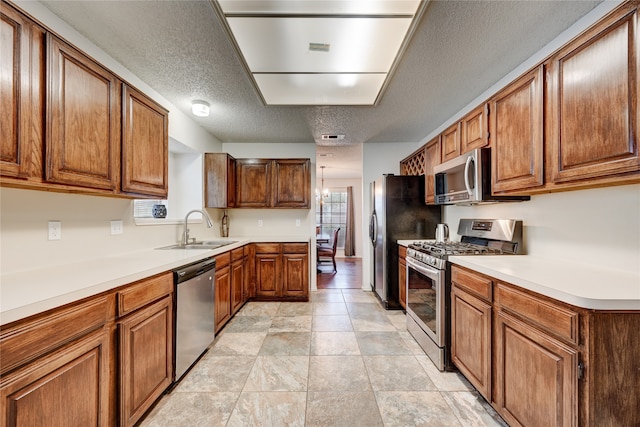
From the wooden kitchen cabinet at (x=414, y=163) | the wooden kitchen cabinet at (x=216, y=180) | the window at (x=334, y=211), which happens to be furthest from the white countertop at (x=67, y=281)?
the window at (x=334, y=211)

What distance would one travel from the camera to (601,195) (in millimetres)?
1569

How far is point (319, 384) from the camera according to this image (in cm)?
192

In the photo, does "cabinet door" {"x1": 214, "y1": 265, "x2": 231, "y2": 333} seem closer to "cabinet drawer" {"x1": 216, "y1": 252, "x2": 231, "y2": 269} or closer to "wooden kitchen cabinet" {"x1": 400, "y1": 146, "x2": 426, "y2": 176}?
"cabinet drawer" {"x1": 216, "y1": 252, "x2": 231, "y2": 269}

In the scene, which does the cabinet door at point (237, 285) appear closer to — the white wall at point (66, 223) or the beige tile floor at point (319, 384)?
the beige tile floor at point (319, 384)

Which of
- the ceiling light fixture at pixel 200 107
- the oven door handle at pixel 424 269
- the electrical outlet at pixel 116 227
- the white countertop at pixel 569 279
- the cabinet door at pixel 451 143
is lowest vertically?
the oven door handle at pixel 424 269

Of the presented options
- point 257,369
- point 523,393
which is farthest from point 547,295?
point 257,369

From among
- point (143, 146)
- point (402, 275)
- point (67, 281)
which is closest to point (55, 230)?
point (67, 281)

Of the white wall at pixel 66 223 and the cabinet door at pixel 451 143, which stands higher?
the cabinet door at pixel 451 143

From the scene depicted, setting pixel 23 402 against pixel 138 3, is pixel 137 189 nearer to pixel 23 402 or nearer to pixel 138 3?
pixel 138 3

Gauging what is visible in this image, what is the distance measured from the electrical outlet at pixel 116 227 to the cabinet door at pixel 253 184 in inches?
76.4

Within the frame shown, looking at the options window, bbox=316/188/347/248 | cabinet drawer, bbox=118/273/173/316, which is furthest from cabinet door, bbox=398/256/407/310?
window, bbox=316/188/347/248

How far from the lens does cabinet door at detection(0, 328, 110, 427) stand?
0.91m

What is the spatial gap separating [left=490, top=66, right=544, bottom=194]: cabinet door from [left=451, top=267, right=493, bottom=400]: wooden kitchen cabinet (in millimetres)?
729

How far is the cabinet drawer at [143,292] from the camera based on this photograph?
1.39m
